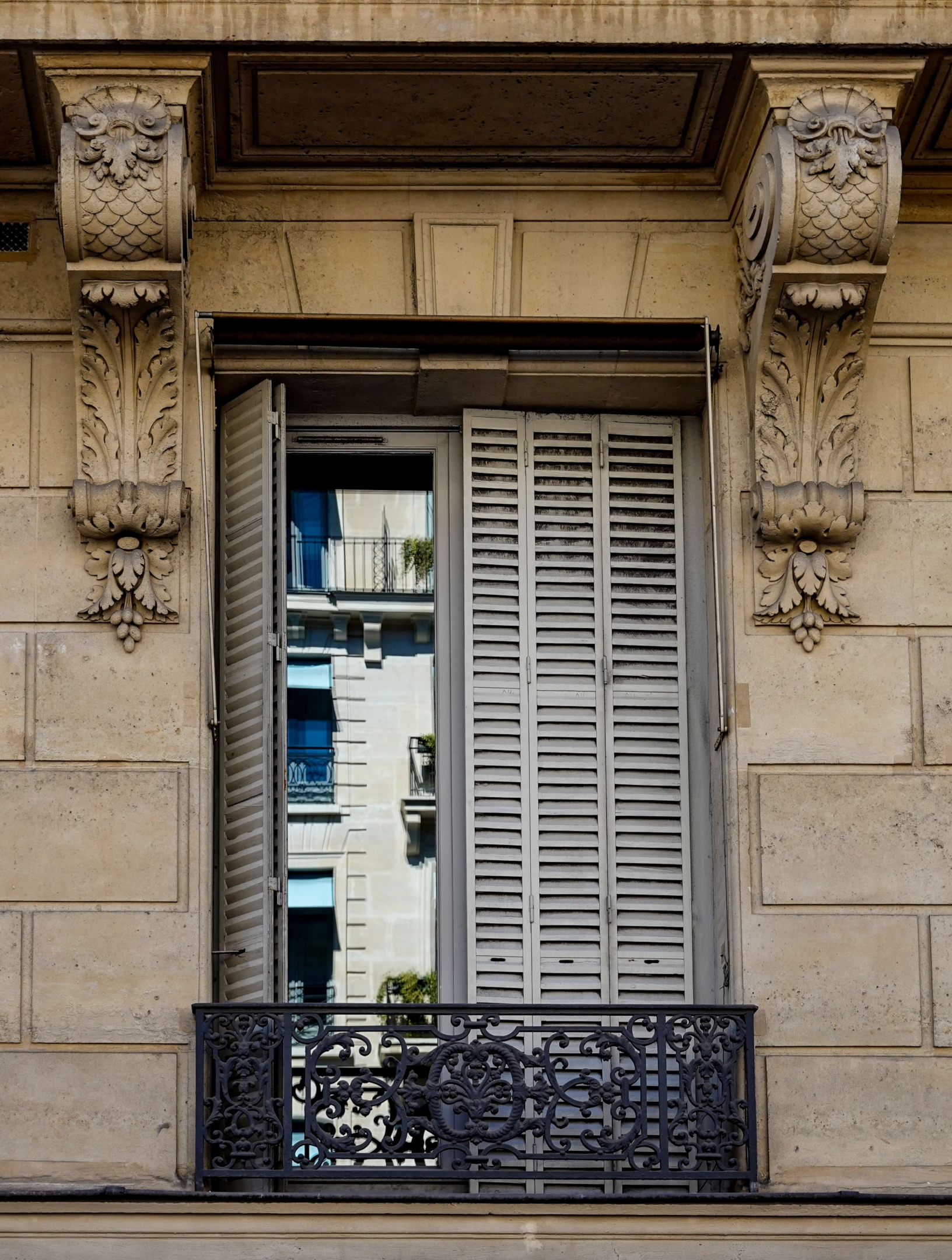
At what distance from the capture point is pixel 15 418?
9.78 m

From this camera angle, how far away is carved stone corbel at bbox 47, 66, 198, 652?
9227 mm

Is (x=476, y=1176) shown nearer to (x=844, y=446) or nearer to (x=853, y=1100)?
(x=853, y=1100)

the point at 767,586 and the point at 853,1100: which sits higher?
the point at 767,586

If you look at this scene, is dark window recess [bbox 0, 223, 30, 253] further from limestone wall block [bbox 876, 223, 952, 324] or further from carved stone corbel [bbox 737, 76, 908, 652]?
limestone wall block [bbox 876, 223, 952, 324]

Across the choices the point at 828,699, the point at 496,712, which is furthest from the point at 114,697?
the point at 828,699

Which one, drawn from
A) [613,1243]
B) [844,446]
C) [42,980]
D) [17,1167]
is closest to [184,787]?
[42,980]

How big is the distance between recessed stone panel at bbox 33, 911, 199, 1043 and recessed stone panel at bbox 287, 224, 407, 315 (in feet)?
8.85

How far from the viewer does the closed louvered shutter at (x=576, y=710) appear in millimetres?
9680

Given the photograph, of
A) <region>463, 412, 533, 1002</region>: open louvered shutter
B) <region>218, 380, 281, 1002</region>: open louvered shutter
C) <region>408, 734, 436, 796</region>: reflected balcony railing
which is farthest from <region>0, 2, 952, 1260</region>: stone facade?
<region>408, 734, 436, 796</region>: reflected balcony railing

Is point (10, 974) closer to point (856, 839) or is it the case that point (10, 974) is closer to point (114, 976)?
point (114, 976)

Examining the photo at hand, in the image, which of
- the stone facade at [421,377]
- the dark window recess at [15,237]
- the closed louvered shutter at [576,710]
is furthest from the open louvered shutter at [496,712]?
the dark window recess at [15,237]

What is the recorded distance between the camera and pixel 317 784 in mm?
10727

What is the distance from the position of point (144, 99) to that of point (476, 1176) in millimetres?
4447

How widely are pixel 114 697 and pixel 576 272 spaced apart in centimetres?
270
